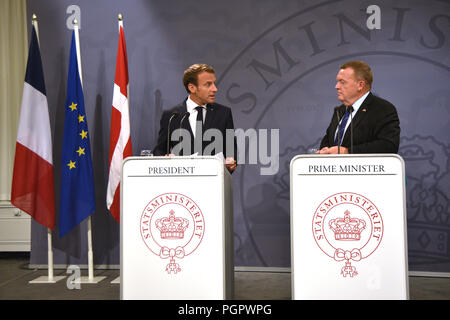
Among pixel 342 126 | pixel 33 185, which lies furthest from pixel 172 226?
pixel 33 185

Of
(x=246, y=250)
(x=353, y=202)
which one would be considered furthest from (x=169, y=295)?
(x=246, y=250)

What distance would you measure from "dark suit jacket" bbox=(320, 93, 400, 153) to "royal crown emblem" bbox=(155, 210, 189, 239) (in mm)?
1310

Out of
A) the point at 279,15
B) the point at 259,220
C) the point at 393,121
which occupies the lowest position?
the point at 259,220

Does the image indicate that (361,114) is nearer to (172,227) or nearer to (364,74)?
(364,74)

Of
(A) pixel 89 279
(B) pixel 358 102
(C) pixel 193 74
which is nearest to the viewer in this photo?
(B) pixel 358 102

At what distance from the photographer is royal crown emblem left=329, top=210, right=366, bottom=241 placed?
2.25 m

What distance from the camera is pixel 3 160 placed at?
5.48m

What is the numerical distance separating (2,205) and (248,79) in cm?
324

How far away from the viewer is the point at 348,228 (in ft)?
7.39

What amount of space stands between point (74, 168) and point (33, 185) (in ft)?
1.22

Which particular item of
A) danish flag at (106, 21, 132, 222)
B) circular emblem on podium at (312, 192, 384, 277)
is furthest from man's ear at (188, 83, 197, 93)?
circular emblem on podium at (312, 192, 384, 277)

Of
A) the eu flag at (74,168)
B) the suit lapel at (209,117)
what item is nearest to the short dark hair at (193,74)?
the suit lapel at (209,117)

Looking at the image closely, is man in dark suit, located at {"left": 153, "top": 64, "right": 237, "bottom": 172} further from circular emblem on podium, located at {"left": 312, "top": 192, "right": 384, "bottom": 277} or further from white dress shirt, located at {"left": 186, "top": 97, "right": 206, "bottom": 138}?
circular emblem on podium, located at {"left": 312, "top": 192, "right": 384, "bottom": 277}

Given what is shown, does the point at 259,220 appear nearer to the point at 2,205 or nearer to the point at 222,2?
the point at 222,2
